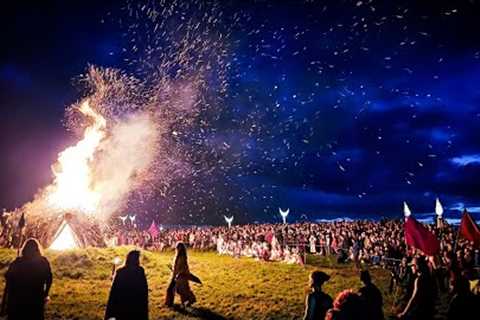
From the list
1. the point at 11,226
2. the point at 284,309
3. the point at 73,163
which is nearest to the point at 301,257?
the point at 284,309

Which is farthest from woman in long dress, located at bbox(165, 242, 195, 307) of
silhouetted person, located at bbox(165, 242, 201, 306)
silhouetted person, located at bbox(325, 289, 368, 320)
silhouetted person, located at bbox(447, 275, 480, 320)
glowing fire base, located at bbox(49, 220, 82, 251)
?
glowing fire base, located at bbox(49, 220, 82, 251)

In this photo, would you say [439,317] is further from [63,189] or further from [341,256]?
[63,189]

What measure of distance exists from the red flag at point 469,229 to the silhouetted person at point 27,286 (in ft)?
47.6

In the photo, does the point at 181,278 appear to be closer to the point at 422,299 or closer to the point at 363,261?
the point at 422,299

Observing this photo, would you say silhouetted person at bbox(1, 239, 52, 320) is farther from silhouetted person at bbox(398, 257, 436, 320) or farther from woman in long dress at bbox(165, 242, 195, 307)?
silhouetted person at bbox(398, 257, 436, 320)

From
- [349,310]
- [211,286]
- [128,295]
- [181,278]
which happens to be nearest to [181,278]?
[181,278]

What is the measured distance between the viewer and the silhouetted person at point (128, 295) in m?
7.80

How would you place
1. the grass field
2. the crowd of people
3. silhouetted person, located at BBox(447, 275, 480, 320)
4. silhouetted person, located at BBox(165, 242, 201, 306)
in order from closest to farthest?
silhouetted person, located at BBox(447, 275, 480, 320) < the crowd of people < the grass field < silhouetted person, located at BBox(165, 242, 201, 306)

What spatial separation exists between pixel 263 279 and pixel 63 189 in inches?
627

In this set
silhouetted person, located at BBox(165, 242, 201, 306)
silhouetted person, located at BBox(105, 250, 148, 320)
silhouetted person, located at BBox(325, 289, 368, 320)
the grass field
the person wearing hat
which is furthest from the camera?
silhouetted person, located at BBox(165, 242, 201, 306)

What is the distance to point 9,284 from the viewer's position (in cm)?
766

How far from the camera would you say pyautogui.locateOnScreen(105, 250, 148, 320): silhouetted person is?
25.6ft

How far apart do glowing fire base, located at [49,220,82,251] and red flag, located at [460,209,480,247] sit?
21300 mm

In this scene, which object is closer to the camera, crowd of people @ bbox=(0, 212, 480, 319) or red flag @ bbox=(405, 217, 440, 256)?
crowd of people @ bbox=(0, 212, 480, 319)
